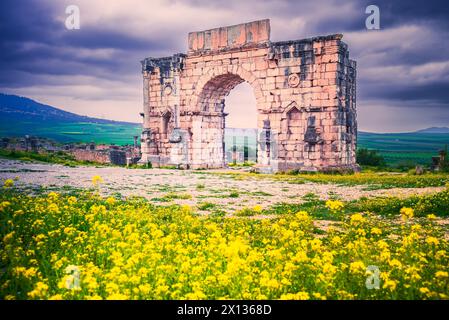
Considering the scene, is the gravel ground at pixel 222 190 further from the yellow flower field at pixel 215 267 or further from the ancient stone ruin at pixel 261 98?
the ancient stone ruin at pixel 261 98

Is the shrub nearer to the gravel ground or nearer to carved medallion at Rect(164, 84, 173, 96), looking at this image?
carved medallion at Rect(164, 84, 173, 96)

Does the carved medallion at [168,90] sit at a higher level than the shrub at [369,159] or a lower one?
higher

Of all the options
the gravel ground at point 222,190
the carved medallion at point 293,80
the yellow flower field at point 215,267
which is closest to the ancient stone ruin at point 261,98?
the carved medallion at point 293,80

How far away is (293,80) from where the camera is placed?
18.8 meters

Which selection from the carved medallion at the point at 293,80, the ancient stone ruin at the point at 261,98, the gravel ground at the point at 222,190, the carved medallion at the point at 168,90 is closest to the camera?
the gravel ground at the point at 222,190

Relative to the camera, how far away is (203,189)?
498 inches

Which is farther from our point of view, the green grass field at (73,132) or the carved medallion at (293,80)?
the green grass field at (73,132)

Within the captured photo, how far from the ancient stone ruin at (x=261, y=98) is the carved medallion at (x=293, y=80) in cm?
5

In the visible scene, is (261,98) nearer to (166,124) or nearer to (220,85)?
(220,85)

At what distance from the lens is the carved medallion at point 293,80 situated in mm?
18672

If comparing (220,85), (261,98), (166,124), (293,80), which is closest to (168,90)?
(166,124)

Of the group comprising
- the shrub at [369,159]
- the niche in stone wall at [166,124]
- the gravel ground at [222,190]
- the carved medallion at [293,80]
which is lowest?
the gravel ground at [222,190]

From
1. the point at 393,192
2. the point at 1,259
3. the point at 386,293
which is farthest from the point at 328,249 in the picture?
the point at 393,192

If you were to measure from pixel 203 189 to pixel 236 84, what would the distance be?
11437 mm
